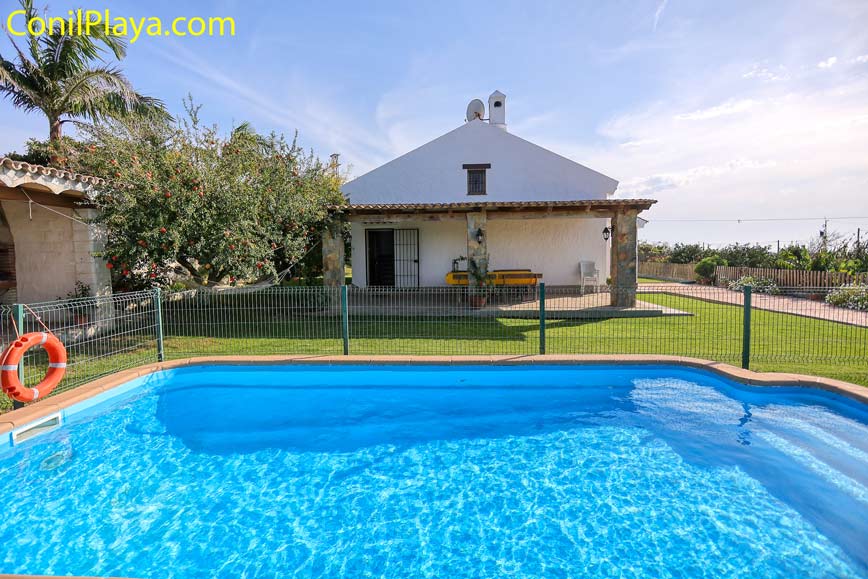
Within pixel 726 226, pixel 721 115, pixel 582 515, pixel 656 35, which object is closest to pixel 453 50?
pixel 656 35

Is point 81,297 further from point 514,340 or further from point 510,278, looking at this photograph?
point 510,278

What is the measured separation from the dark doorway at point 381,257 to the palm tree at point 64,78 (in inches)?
336

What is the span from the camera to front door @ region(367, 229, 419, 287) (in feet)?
55.9

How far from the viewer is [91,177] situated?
873cm

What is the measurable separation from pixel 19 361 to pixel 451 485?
5.23 meters

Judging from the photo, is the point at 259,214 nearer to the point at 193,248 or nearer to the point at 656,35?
the point at 193,248

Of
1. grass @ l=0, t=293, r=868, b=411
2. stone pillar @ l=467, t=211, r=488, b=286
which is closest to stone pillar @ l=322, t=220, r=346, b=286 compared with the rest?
grass @ l=0, t=293, r=868, b=411

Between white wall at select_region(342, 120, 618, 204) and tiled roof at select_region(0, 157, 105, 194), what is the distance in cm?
970

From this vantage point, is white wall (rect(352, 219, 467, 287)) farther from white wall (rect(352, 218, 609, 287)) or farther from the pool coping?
the pool coping

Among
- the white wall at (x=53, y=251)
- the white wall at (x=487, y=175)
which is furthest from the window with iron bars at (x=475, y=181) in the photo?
the white wall at (x=53, y=251)

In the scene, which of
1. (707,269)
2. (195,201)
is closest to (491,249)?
(195,201)

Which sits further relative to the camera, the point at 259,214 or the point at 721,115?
the point at 721,115

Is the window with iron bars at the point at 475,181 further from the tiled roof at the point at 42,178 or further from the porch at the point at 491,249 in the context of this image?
the tiled roof at the point at 42,178

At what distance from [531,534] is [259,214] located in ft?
26.8
